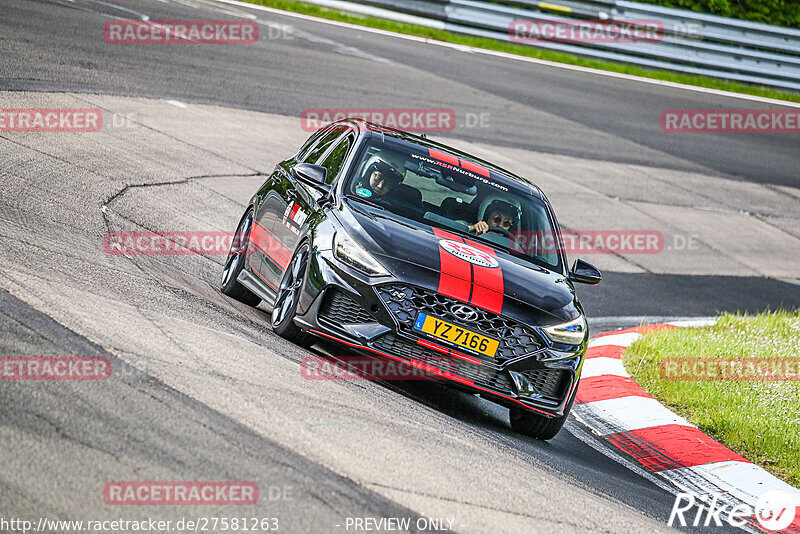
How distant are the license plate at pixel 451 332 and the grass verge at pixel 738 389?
7.48 feet

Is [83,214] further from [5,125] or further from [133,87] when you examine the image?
[133,87]

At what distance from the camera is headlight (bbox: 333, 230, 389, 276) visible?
625 centimetres

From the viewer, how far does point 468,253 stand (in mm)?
6715

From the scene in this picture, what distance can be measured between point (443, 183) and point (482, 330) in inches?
64.7

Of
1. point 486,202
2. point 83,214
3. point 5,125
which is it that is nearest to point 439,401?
point 486,202

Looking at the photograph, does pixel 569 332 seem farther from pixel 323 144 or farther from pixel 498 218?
pixel 323 144

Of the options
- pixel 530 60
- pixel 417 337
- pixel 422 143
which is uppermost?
pixel 530 60

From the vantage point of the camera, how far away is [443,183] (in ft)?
24.7

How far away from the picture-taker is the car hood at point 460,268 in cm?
625

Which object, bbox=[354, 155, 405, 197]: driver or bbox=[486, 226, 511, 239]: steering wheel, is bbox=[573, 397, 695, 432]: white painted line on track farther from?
bbox=[354, 155, 405, 197]: driver

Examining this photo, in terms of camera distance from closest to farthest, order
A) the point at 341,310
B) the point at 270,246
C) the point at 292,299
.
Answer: the point at 341,310 < the point at 292,299 < the point at 270,246
